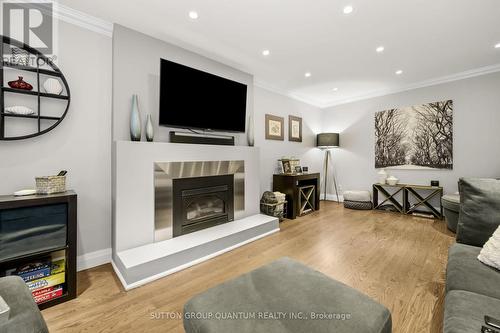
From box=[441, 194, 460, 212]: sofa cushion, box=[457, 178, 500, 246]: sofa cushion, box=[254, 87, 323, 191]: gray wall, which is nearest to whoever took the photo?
box=[457, 178, 500, 246]: sofa cushion

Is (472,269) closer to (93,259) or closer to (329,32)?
(329,32)

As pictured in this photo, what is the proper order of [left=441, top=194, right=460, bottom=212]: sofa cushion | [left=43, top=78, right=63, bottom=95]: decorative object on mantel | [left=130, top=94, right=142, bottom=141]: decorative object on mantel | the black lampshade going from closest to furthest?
[left=43, top=78, right=63, bottom=95]: decorative object on mantel < [left=130, top=94, right=142, bottom=141]: decorative object on mantel < [left=441, top=194, right=460, bottom=212]: sofa cushion < the black lampshade

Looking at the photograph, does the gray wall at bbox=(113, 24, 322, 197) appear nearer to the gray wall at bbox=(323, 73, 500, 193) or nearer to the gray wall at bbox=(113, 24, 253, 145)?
the gray wall at bbox=(113, 24, 253, 145)

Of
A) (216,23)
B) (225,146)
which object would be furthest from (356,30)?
(225,146)

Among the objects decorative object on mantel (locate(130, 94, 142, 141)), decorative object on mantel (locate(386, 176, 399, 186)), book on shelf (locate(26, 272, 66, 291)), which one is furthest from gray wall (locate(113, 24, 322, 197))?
decorative object on mantel (locate(386, 176, 399, 186))

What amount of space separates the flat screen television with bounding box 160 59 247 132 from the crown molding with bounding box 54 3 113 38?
60 centimetres

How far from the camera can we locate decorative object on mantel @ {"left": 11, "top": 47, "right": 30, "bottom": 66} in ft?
5.89

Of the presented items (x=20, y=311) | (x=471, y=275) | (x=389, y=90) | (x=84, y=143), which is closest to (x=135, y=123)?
(x=84, y=143)

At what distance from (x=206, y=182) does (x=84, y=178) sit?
1.28 metres

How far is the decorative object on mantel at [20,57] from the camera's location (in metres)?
1.80

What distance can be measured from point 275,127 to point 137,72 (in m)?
2.60

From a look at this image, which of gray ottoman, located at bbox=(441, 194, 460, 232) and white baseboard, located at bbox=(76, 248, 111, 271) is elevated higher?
gray ottoman, located at bbox=(441, 194, 460, 232)

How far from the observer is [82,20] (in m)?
2.07

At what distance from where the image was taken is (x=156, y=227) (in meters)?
2.31
